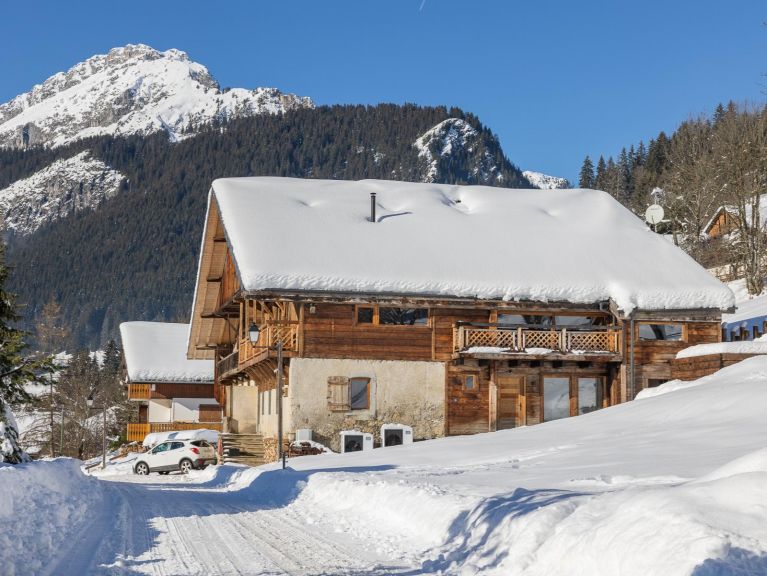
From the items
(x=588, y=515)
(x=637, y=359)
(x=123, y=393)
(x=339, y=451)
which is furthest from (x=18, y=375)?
(x=123, y=393)

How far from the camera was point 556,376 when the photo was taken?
36.1 meters

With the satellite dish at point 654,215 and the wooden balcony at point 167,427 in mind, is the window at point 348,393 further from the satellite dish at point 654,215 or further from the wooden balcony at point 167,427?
the wooden balcony at point 167,427

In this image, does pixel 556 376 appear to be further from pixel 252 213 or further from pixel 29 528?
pixel 29 528

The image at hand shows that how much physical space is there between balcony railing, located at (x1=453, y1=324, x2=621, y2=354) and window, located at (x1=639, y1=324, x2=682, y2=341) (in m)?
1.82

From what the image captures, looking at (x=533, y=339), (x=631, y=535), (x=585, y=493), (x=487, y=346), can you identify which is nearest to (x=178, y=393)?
(x=487, y=346)

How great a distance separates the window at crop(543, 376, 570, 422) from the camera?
35.9m

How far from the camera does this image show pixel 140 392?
63938 mm

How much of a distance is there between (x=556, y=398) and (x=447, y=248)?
6681 millimetres

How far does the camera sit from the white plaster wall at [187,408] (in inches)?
2494

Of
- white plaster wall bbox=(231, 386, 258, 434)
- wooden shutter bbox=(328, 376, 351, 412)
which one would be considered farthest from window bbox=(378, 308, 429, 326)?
white plaster wall bbox=(231, 386, 258, 434)

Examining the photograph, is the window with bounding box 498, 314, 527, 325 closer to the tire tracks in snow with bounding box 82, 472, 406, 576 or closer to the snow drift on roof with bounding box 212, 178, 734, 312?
the snow drift on roof with bounding box 212, 178, 734, 312

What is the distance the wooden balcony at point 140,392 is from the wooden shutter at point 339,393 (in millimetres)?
32956

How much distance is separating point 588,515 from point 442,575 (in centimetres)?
154

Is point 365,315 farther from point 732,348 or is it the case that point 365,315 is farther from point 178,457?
point 732,348
